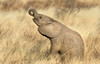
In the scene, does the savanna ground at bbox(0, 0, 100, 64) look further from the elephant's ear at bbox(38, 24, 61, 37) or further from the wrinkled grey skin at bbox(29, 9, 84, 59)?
the elephant's ear at bbox(38, 24, 61, 37)

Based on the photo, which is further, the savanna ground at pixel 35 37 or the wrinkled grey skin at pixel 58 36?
the savanna ground at pixel 35 37

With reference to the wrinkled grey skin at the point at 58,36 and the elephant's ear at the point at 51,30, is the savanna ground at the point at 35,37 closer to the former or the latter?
the wrinkled grey skin at the point at 58,36

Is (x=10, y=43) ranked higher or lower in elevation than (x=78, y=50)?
lower

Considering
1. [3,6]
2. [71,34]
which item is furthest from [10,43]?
[3,6]

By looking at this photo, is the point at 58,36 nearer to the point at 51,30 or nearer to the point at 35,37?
the point at 51,30

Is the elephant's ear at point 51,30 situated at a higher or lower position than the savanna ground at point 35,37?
higher

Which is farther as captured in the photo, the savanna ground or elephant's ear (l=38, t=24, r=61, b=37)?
the savanna ground

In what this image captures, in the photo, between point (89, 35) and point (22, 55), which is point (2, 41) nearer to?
point (22, 55)

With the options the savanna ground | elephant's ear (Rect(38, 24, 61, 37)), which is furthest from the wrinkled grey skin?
→ the savanna ground

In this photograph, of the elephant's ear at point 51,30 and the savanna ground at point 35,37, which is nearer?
the elephant's ear at point 51,30

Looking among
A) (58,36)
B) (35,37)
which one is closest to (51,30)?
(58,36)

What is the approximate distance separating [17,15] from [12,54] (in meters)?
4.17

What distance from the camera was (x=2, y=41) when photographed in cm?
598

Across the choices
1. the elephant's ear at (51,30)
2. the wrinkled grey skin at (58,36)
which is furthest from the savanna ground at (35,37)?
the elephant's ear at (51,30)
